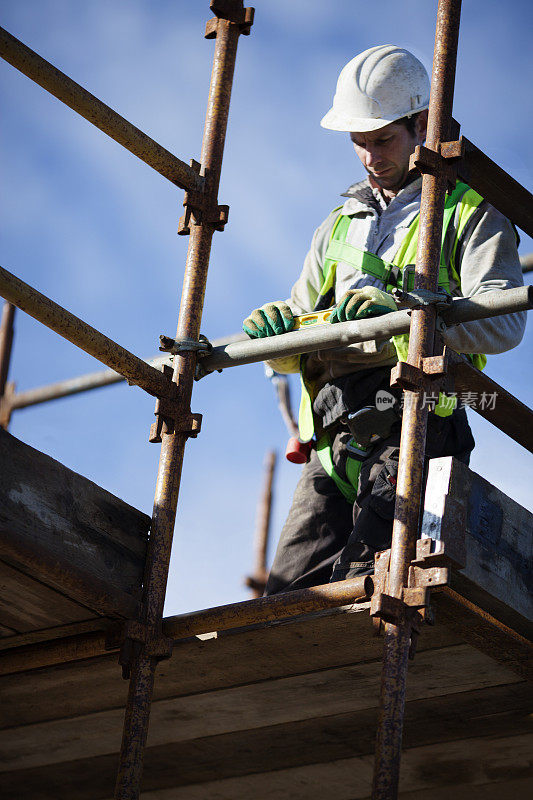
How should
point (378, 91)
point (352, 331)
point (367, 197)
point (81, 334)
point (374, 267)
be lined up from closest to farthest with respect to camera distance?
point (81, 334)
point (352, 331)
point (374, 267)
point (378, 91)
point (367, 197)

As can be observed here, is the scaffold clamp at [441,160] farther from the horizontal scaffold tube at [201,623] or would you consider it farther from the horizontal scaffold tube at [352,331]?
the horizontal scaffold tube at [201,623]

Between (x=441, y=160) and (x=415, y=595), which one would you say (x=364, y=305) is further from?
(x=415, y=595)

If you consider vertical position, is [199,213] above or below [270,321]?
above

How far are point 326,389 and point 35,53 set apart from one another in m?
1.97

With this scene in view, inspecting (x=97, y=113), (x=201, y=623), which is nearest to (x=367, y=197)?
(x=97, y=113)

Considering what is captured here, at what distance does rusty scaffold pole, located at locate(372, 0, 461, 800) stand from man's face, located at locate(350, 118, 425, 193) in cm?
78

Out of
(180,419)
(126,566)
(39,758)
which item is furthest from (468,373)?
(39,758)

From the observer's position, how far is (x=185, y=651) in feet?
15.4

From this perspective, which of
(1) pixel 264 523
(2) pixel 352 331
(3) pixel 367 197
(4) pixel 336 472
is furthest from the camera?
(1) pixel 264 523

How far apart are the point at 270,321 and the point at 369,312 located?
0.51 m

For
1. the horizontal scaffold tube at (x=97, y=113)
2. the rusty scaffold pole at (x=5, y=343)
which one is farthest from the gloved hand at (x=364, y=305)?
the rusty scaffold pole at (x=5, y=343)

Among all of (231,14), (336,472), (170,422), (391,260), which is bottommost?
(170,422)

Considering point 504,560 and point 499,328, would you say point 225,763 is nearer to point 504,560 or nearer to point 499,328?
point 504,560

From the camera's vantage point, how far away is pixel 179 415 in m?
4.99
